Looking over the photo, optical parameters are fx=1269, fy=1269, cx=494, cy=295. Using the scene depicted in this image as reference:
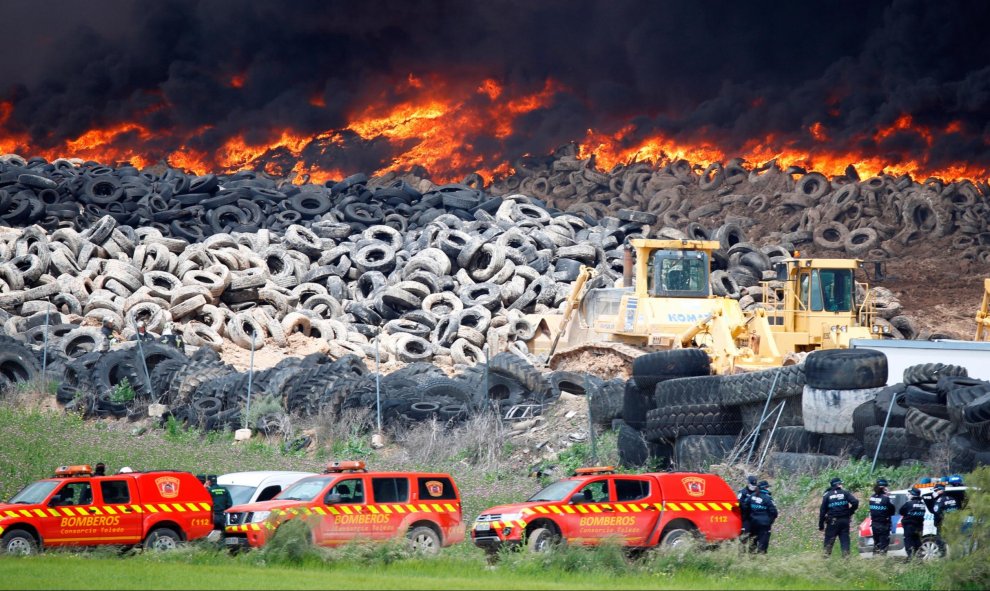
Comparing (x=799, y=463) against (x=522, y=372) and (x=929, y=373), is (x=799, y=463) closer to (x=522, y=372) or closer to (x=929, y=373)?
(x=929, y=373)

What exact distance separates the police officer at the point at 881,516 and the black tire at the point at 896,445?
307cm

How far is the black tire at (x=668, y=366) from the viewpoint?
21.3 metres

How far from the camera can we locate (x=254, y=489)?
17312 mm

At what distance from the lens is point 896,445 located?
17.3 meters

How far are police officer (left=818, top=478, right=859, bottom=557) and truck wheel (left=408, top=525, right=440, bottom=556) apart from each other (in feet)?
15.0

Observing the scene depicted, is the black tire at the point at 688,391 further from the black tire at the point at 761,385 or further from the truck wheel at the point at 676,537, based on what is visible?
the truck wheel at the point at 676,537

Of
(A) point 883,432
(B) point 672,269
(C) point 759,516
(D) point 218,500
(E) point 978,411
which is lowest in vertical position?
(C) point 759,516

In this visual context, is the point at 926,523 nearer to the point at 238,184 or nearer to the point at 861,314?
the point at 861,314

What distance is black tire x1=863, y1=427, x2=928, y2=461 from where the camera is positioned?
1700 centimetres

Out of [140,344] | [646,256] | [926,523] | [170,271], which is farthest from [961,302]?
[926,523]

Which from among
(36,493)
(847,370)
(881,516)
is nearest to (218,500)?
(36,493)

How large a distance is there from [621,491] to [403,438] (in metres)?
8.47

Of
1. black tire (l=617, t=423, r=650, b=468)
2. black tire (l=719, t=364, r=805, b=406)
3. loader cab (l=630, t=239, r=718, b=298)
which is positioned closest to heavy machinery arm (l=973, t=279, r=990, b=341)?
loader cab (l=630, t=239, r=718, b=298)

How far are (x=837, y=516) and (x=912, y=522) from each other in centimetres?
91
